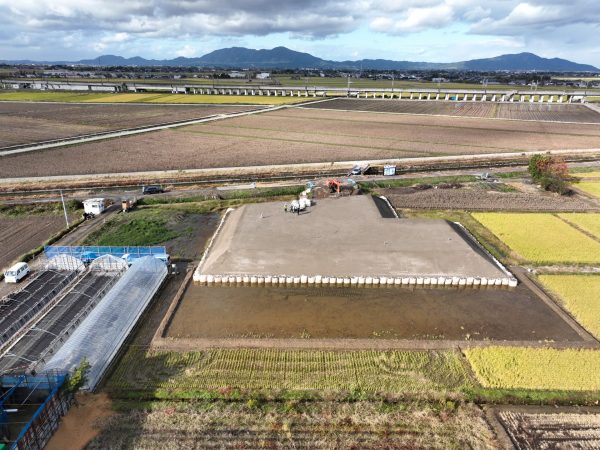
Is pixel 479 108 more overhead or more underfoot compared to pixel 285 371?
more overhead

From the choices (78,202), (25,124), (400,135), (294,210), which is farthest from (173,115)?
(294,210)

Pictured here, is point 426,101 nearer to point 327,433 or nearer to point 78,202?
point 78,202

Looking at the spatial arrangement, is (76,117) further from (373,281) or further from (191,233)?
(373,281)

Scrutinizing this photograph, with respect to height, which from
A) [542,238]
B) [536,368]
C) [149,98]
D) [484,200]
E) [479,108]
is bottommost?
[536,368]

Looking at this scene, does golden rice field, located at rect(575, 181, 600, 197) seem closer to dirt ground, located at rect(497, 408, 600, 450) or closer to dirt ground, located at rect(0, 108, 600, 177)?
dirt ground, located at rect(0, 108, 600, 177)

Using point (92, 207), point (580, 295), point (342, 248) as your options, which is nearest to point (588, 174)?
point (580, 295)

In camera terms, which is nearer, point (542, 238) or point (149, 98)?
point (542, 238)

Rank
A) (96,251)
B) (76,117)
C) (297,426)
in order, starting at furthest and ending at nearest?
(76,117) < (96,251) < (297,426)
